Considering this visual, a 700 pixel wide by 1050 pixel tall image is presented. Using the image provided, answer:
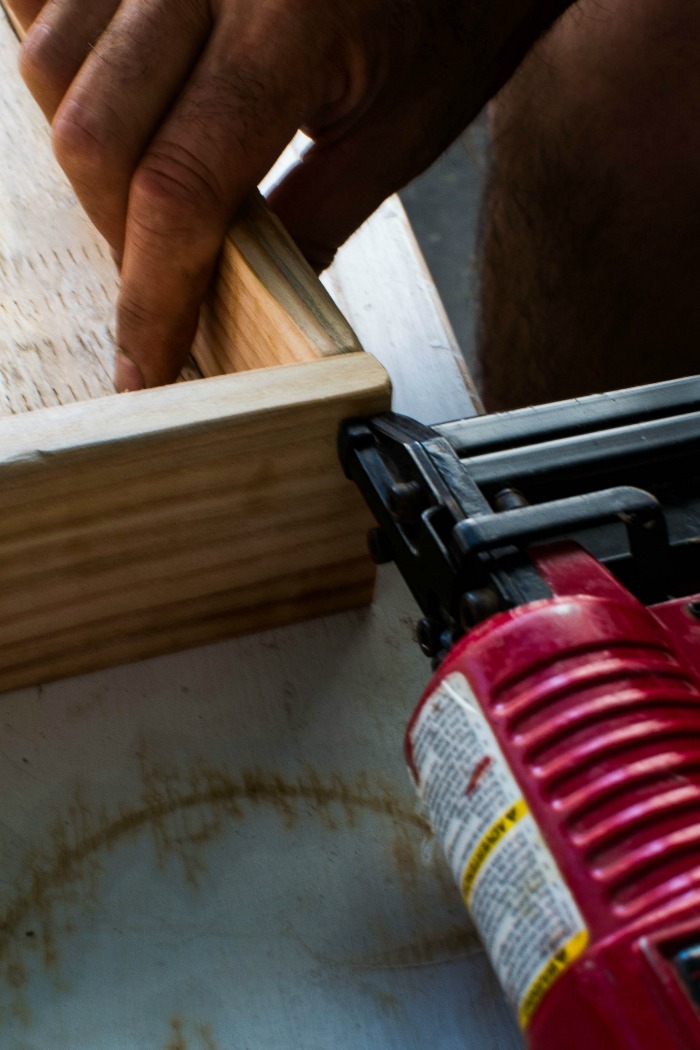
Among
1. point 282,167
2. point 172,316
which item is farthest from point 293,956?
point 282,167

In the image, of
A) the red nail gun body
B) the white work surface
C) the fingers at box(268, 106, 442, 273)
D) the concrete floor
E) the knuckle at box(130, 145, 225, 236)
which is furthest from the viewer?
the concrete floor

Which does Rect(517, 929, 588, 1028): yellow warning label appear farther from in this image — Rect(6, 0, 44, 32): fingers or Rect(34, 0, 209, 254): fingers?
Rect(6, 0, 44, 32): fingers

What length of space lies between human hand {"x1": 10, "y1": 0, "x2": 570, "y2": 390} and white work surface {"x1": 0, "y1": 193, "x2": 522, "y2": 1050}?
22 centimetres

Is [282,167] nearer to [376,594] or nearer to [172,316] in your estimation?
[172,316]

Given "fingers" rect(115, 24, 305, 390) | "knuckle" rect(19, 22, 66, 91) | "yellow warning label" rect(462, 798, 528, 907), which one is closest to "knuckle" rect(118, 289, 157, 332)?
"fingers" rect(115, 24, 305, 390)

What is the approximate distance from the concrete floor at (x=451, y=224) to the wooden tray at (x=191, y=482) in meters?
1.40

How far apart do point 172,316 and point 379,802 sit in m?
0.33

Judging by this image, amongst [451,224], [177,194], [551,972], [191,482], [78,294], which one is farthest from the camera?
[451,224]

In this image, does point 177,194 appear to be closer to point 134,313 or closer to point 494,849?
point 134,313

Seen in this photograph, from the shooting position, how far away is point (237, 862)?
1.75 ft

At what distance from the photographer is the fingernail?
26.6 inches

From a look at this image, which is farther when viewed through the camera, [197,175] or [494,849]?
[197,175]

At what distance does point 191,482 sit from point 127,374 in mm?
195

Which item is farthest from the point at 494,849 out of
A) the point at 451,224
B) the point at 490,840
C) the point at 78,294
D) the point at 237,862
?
the point at 451,224
